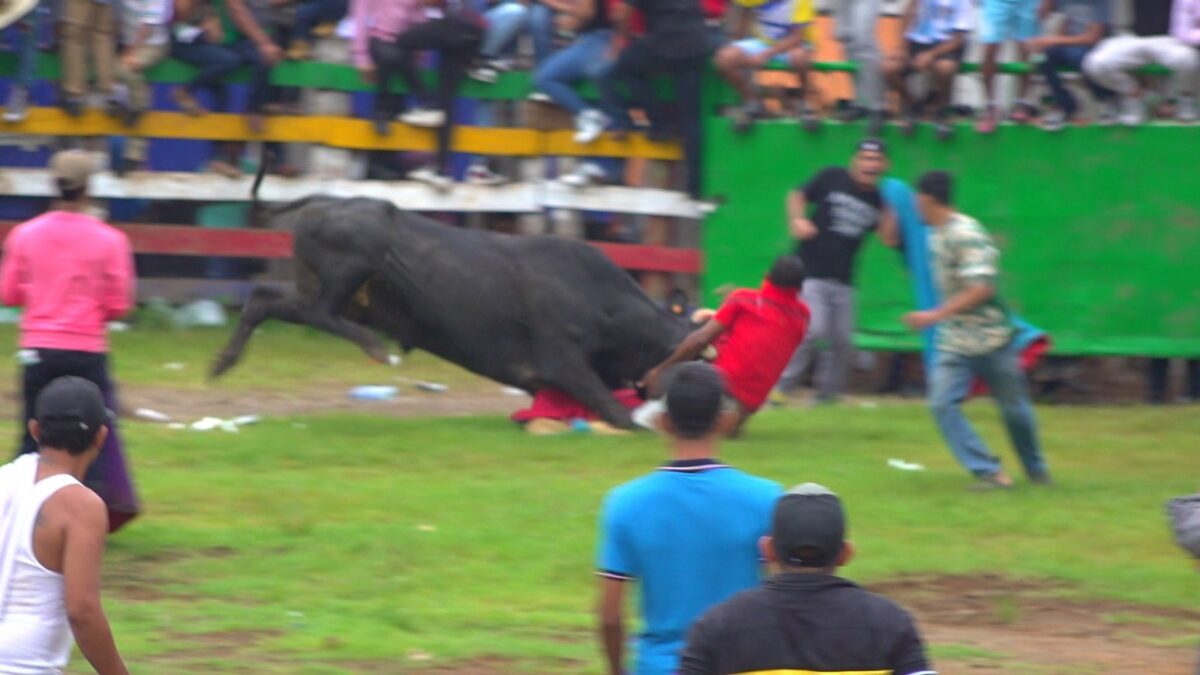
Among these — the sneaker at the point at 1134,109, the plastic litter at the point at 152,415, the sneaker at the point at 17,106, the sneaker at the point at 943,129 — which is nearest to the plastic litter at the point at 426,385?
the plastic litter at the point at 152,415

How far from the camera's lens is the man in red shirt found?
11.5m

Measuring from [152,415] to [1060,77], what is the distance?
714cm

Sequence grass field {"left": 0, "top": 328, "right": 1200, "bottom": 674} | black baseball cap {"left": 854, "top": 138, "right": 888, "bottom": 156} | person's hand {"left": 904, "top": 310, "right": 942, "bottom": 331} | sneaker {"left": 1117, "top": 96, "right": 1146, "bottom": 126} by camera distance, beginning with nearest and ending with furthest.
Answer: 1. grass field {"left": 0, "top": 328, "right": 1200, "bottom": 674}
2. person's hand {"left": 904, "top": 310, "right": 942, "bottom": 331}
3. black baseball cap {"left": 854, "top": 138, "right": 888, "bottom": 156}
4. sneaker {"left": 1117, "top": 96, "right": 1146, "bottom": 126}

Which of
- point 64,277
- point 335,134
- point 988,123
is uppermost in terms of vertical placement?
point 64,277

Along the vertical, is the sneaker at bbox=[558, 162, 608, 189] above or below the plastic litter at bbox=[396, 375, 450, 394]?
above

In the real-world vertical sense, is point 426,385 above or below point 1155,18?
below

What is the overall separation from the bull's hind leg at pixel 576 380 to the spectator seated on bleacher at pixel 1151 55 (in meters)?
4.67

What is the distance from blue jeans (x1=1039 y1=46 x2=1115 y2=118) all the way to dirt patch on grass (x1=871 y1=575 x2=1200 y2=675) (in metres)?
6.52

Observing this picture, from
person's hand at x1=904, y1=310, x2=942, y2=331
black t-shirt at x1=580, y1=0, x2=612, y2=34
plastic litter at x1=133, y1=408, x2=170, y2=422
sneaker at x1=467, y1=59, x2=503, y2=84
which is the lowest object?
plastic litter at x1=133, y1=408, x2=170, y2=422

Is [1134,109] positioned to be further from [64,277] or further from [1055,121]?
[64,277]

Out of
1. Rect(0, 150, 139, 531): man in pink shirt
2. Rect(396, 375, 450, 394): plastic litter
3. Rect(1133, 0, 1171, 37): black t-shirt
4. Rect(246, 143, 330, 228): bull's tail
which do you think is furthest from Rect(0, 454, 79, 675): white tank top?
Rect(1133, 0, 1171, 37): black t-shirt

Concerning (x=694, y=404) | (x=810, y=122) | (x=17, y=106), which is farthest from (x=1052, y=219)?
(x=694, y=404)

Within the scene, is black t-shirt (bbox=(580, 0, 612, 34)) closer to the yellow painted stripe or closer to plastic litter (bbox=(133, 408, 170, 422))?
the yellow painted stripe

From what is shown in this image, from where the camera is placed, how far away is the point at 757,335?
11.6 meters
